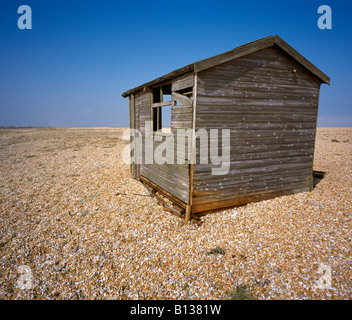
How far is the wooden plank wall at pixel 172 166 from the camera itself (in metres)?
6.77

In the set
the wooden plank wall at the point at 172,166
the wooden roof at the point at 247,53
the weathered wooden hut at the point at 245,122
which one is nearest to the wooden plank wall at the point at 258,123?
the weathered wooden hut at the point at 245,122

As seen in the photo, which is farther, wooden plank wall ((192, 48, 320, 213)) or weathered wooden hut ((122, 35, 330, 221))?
wooden plank wall ((192, 48, 320, 213))

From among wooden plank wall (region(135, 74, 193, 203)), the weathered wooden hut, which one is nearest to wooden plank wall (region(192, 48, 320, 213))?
the weathered wooden hut

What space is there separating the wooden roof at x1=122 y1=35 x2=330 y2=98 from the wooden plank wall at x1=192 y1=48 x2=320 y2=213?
23 cm

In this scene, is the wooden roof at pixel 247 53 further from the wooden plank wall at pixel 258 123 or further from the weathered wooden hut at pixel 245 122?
the wooden plank wall at pixel 258 123

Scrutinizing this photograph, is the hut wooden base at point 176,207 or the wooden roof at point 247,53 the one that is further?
the hut wooden base at point 176,207

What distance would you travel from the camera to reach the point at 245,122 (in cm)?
707

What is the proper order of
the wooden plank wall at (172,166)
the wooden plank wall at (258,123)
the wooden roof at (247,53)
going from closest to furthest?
the wooden roof at (247,53)
the wooden plank wall at (258,123)
the wooden plank wall at (172,166)

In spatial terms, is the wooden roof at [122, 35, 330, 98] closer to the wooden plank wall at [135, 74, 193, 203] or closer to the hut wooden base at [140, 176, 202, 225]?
the wooden plank wall at [135, 74, 193, 203]

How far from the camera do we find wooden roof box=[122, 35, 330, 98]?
5948 millimetres

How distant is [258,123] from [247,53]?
2441 millimetres
